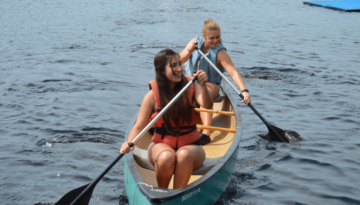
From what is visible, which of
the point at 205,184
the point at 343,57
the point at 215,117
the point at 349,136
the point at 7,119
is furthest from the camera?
the point at 343,57

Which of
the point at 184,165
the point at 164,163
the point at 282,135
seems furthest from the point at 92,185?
the point at 282,135

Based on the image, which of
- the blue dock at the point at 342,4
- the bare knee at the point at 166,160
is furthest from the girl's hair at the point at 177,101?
the blue dock at the point at 342,4

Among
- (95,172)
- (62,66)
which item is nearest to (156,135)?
(95,172)

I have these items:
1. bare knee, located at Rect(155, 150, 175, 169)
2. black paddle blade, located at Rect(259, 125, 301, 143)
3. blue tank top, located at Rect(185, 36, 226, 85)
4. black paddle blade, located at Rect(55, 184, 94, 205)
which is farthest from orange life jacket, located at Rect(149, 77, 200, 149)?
black paddle blade, located at Rect(259, 125, 301, 143)

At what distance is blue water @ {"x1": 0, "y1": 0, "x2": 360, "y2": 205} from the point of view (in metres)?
5.23

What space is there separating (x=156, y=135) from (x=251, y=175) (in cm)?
189

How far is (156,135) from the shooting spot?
4191 mm

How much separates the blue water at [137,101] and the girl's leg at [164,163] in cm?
104

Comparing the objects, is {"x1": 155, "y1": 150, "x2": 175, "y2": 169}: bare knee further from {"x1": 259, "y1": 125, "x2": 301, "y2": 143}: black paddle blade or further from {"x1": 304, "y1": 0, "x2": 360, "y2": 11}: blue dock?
{"x1": 304, "y1": 0, "x2": 360, "y2": 11}: blue dock

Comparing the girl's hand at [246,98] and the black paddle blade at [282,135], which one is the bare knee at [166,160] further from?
the black paddle blade at [282,135]

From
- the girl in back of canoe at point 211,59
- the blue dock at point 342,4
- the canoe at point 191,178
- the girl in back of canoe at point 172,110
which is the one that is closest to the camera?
the canoe at point 191,178

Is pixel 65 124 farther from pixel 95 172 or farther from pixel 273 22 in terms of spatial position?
pixel 273 22

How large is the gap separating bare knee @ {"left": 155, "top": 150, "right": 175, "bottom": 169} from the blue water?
1182 mm

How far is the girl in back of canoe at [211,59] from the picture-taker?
5688 millimetres
